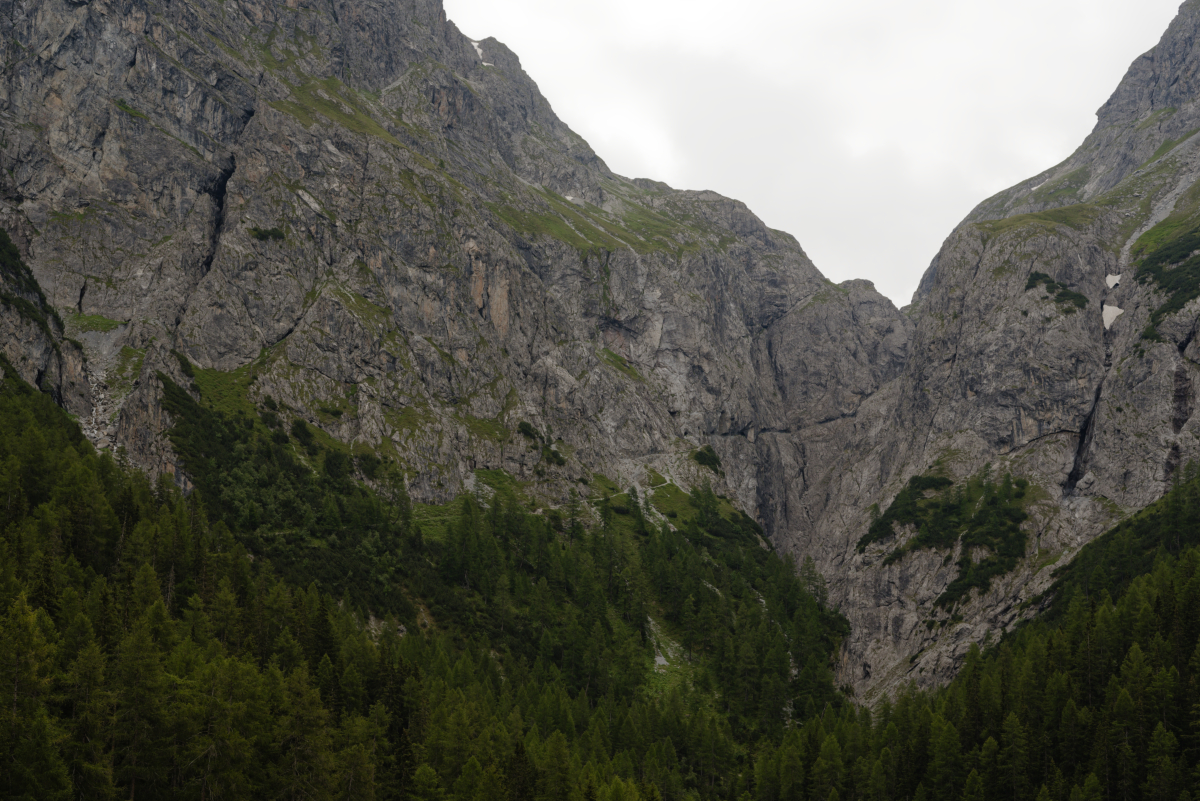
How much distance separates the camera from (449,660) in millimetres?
114938

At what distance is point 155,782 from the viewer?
5306cm

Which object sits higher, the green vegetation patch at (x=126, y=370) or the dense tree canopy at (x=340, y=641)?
the green vegetation patch at (x=126, y=370)

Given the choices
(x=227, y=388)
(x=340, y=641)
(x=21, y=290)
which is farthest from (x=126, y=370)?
(x=340, y=641)

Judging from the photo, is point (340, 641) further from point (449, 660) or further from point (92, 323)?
point (92, 323)

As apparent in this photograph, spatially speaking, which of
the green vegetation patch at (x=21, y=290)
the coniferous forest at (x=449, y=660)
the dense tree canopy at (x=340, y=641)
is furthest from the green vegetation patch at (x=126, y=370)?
the dense tree canopy at (x=340, y=641)

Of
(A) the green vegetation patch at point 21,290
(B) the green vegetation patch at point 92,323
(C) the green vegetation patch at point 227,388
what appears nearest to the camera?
(A) the green vegetation patch at point 21,290

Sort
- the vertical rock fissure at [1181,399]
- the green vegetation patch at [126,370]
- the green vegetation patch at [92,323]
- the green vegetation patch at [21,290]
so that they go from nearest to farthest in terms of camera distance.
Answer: the green vegetation patch at [21,290], the green vegetation patch at [126,370], the green vegetation patch at [92,323], the vertical rock fissure at [1181,399]

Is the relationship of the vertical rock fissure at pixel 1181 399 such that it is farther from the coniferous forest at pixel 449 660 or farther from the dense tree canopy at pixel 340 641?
the dense tree canopy at pixel 340 641

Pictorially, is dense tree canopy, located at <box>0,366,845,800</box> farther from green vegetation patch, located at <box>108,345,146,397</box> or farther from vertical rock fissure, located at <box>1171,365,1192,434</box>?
vertical rock fissure, located at <box>1171,365,1192,434</box>

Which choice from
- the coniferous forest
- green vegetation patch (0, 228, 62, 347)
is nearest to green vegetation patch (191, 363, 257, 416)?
the coniferous forest

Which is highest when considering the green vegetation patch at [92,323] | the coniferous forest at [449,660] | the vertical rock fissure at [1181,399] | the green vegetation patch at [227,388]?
the green vegetation patch at [92,323]

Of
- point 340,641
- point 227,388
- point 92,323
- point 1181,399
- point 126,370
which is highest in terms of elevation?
point 92,323

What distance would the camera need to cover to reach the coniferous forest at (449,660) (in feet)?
181

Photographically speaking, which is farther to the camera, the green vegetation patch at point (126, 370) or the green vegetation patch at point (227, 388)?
the green vegetation patch at point (227, 388)
